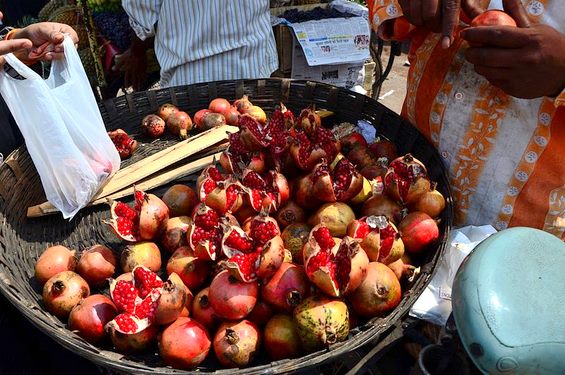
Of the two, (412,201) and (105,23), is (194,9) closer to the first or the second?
A: (105,23)

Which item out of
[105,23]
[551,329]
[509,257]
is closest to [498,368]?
[551,329]

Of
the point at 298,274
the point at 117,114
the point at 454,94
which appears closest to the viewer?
the point at 298,274

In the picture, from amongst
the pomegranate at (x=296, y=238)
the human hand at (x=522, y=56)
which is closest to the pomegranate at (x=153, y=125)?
the pomegranate at (x=296, y=238)

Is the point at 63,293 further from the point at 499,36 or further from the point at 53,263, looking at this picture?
the point at 499,36

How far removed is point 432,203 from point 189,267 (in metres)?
0.85

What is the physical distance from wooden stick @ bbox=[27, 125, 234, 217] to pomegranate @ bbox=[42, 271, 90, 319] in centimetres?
43

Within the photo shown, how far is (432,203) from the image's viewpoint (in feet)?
5.29

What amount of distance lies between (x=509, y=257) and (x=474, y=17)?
75cm

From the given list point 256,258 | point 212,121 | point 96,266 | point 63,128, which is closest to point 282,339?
point 256,258

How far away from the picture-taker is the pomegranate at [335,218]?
5.01 ft

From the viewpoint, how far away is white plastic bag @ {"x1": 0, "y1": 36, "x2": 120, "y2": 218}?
169 centimetres

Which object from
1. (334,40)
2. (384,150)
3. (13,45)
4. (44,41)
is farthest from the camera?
(334,40)

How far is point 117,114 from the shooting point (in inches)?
91.4

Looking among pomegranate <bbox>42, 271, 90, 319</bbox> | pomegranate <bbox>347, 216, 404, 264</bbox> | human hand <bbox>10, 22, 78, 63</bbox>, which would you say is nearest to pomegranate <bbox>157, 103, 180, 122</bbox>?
human hand <bbox>10, 22, 78, 63</bbox>
